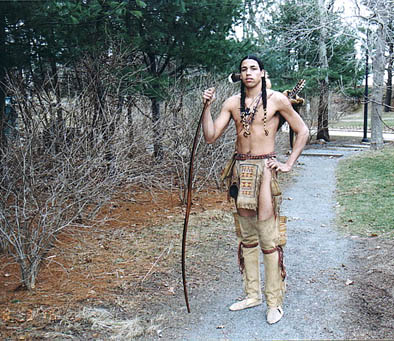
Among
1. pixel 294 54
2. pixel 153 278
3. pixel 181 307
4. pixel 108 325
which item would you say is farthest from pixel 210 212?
pixel 294 54

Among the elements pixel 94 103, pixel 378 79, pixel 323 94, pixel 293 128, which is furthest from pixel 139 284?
pixel 323 94

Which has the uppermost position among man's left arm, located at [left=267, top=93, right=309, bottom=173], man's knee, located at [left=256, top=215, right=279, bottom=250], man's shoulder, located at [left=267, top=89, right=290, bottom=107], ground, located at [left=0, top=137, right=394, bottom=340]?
man's shoulder, located at [left=267, top=89, right=290, bottom=107]

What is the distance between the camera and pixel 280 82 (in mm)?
16578

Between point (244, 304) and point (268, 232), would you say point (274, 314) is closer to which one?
point (244, 304)

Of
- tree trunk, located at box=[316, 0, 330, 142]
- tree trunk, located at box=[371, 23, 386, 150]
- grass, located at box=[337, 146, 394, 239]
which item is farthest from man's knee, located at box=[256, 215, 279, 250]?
tree trunk, located at box=[316, 0, 330, 142]

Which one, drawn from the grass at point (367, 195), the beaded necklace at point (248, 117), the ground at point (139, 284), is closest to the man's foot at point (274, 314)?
the ground at point (139, 284)

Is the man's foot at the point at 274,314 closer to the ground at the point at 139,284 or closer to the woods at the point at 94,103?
the ground at the point at 139,284

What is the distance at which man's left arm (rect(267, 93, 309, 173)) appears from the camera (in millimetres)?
3531

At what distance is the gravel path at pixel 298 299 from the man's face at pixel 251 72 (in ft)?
6.29

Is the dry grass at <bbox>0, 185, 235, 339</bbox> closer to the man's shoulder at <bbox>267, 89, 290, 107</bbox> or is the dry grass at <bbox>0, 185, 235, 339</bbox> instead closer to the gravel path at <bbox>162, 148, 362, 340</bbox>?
the gravel path at <bbox>162, 148, 362, 340</bbox>

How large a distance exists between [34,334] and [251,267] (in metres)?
1.79

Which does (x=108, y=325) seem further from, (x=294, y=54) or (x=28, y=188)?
(x=294, y=54)

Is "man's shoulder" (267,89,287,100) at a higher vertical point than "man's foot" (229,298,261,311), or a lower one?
higher

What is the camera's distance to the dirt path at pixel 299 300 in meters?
3.45
